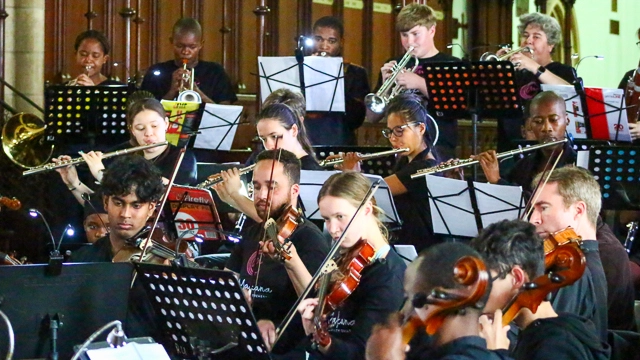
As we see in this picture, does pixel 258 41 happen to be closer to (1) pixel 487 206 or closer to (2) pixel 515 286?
(1) pixel 487 206

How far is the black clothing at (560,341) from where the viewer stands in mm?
3047

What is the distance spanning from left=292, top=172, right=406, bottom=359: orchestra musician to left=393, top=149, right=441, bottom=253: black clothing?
5.83ft

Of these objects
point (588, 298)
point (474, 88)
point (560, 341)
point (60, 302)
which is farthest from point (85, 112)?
point (560, 341)

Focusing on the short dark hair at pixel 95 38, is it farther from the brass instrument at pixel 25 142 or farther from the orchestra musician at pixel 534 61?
the orchestra musician at pixel 534 61

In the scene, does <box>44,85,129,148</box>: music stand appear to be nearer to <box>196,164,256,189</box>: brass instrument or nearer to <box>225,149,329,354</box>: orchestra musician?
<box>196,164,256,189</box>: brass instrument

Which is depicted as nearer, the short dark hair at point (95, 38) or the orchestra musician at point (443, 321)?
the orchestra musician at point (443, 321)

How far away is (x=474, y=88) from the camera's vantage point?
21.8 feet

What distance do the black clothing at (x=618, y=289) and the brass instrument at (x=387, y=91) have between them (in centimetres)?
287

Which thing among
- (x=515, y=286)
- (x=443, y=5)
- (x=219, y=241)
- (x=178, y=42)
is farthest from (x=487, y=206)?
(x=443, y=5)

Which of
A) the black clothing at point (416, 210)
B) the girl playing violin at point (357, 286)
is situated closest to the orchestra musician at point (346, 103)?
the black clothing at point (416, 210)

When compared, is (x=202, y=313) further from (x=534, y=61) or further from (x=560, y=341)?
(x=534, y=61)

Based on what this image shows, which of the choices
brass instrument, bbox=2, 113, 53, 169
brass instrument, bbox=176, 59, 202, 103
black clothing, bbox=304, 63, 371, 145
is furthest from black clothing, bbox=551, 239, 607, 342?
brass instrument, bbox=2, 113, 53, 169

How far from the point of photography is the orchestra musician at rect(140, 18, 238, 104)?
7723 millimetres

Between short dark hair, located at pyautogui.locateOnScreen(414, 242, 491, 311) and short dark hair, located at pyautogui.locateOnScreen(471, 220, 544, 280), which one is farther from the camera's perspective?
short dark hair, located at pyautogui.locateOnScreen(471, 220, 544, 280)
